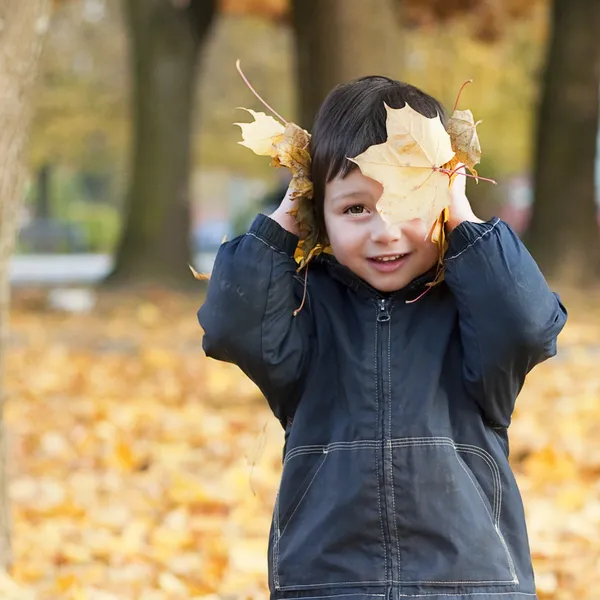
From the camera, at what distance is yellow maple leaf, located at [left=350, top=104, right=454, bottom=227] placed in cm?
202

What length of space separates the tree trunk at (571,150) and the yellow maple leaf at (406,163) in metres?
10.8

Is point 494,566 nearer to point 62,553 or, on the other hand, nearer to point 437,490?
point 437,490

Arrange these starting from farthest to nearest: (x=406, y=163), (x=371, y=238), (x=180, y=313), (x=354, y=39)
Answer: (x=180, y=313)
(x=354, y=39)
(x=371, y=238)
(x=406, y=163)

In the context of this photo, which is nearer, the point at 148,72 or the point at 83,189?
the point at 148,72

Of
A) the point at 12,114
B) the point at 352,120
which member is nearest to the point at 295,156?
the point at 352,120

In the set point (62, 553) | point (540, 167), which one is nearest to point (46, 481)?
point (62, 553)

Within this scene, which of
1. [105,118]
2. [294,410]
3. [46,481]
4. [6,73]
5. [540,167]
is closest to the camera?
[294,410]

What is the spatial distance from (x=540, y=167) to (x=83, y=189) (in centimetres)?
3063

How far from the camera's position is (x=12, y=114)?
11.3ft

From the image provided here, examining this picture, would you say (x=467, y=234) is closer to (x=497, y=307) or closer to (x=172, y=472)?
(x=497, y=307)

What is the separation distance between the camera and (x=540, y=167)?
13078 mm

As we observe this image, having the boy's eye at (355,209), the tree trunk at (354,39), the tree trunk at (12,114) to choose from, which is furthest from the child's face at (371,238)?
the tree trunk at (354,39)

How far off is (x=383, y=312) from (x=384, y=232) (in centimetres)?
16

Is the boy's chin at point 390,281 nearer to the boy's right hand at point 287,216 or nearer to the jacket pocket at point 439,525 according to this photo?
the boy's right hand at point 287,216
